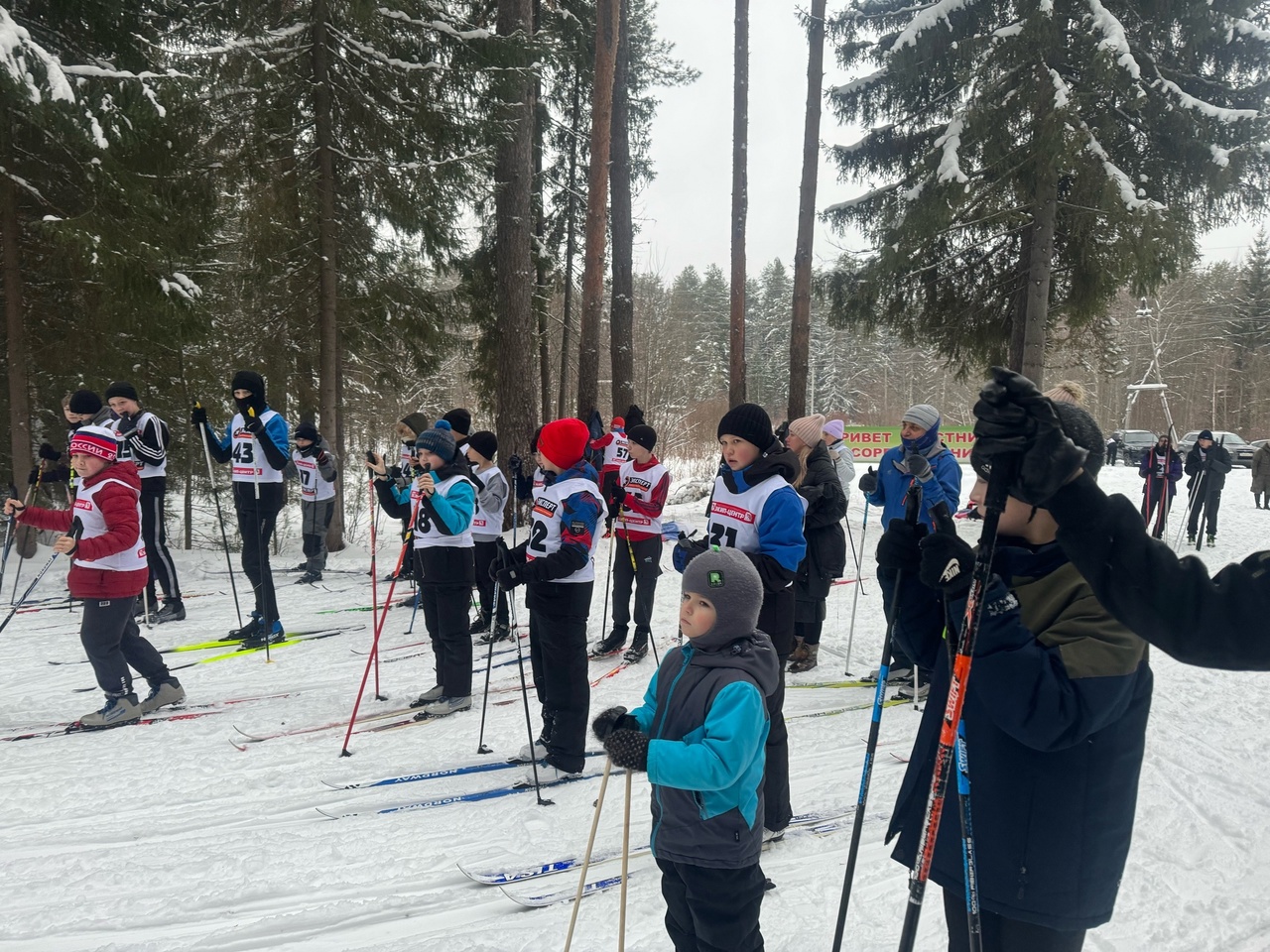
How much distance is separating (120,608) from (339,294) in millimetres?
8811

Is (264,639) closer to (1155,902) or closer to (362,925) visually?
(362,925)

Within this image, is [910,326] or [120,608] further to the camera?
[910,326]

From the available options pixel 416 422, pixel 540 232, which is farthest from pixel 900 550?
pixel 540 232

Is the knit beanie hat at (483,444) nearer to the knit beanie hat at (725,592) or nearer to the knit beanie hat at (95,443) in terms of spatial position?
the knit beanie hat at (95,443)

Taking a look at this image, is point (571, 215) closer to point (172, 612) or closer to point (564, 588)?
point (172, 612)

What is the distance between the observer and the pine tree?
10.6 m

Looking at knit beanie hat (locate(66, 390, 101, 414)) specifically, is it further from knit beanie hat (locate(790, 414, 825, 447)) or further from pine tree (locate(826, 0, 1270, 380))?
pine tree (locate(826, 0, 1270, 380))

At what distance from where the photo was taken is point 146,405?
11734 mm

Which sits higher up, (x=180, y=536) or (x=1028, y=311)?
(x=1028, y=311)

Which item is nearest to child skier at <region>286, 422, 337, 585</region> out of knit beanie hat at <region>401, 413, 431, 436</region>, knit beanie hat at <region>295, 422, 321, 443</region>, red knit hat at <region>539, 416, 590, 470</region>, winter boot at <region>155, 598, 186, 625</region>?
knit beanie hat at <region>295, 422, 321, 443</region>

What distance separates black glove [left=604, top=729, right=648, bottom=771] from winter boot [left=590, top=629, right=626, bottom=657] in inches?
195

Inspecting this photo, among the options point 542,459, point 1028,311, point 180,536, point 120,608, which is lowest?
point 180,536

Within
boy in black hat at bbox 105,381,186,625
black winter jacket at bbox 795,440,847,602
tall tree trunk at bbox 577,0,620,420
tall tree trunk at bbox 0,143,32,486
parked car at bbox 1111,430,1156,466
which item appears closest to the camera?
black winter jacket at bbox 795,440,847,602

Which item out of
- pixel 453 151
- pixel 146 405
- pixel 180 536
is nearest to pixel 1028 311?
pixel 453 151
